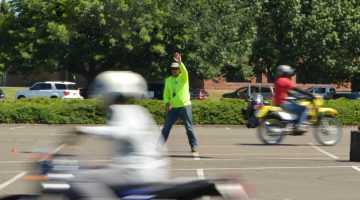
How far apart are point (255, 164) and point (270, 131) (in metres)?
3.97

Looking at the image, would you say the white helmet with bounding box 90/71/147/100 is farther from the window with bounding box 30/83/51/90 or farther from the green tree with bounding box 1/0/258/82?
the window with bounding box 30/83/51/90

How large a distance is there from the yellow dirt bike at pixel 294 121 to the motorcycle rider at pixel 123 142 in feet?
35.6

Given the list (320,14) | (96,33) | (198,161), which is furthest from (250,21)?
(198,161)

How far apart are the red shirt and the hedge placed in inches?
503

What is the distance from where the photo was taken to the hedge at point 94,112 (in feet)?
98.0

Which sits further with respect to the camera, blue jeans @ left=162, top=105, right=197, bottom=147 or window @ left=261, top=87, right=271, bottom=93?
window @ left=261, top=87, right=271, bottom=93

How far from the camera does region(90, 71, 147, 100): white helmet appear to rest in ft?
22.1

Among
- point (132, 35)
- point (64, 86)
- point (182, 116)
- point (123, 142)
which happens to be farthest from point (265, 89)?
point (123, 142)

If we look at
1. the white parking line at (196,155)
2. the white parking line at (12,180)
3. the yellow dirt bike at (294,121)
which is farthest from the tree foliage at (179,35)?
the white parking line at (12,180)

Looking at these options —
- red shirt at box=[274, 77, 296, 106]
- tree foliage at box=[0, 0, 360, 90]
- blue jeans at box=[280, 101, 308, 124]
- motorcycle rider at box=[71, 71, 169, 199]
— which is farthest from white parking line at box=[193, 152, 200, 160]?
tree foliage at box=[0, 0, 360, 90]

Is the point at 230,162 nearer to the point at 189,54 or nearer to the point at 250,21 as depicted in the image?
the point at 189,54

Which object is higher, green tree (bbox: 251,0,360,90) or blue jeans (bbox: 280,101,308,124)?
green tree (bbox: 251,0,360,90)

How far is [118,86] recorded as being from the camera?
6750 millimetres

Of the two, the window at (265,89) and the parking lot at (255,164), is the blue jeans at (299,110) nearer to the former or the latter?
the parking lot at (255,164)
